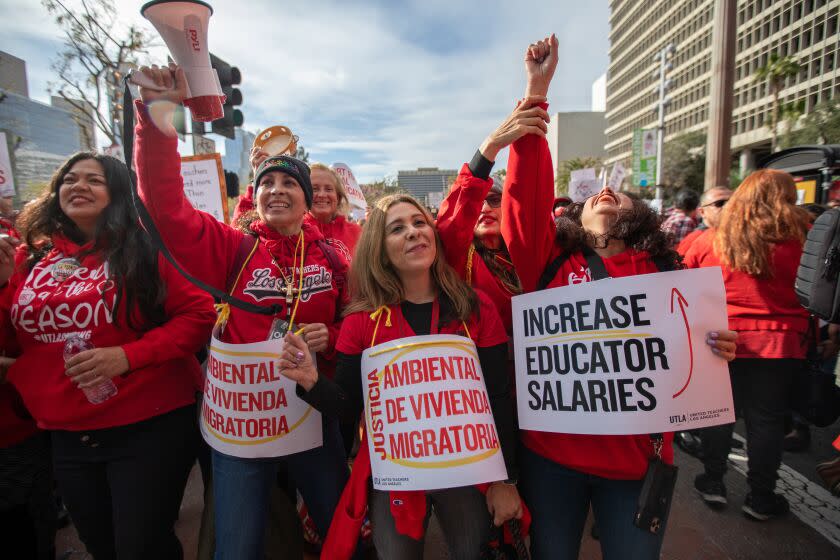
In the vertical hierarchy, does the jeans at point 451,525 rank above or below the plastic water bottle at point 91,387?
below

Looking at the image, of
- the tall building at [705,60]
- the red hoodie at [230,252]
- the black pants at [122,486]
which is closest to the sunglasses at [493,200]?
the red hoodie at [230,252]

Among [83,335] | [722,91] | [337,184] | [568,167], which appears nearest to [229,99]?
[337,184]

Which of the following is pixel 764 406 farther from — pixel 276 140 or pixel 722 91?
pixel 722 91

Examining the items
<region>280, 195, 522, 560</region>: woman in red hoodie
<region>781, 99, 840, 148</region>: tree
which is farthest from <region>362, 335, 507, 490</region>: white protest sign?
<region>781, 99, 840, 148</region>: tree

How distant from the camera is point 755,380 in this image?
2830mm

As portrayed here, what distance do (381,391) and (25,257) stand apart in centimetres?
185

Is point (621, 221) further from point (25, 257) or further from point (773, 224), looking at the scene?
point (25, 257)

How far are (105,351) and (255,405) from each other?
0.64 meters

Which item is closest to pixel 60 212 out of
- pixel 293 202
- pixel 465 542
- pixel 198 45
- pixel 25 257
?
pixel 25 257

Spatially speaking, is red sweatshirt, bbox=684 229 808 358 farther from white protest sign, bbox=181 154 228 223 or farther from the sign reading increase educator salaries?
white protest sign, bbox=181 154 228 223

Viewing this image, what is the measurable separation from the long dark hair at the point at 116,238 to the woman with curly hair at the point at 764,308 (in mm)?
3185

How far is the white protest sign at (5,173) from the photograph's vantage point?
16.4 feet

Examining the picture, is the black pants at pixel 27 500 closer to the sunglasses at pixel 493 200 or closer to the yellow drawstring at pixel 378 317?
the yellow drawstring at pixel 378 317

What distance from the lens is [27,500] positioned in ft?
7.07
